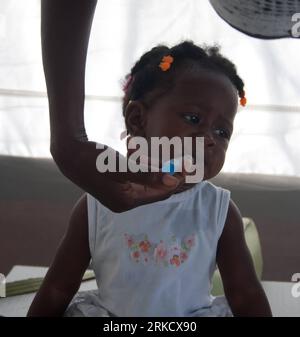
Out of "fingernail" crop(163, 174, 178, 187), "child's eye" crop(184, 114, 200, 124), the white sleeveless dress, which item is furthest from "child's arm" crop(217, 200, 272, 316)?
"fingernail" crop(163, 174, 178, 187)

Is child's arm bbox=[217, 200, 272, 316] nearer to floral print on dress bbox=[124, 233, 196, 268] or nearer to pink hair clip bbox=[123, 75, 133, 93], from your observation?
floral print on dress bbox=[124, 233, 196, 268]

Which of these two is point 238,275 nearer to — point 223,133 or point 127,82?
point 223,133

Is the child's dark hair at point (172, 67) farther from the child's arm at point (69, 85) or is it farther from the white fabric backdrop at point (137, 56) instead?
the white fabric backdrop at point (137, 56)

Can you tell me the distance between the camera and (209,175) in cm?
62

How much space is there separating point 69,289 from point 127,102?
0.25m

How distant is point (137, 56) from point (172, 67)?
924 mm

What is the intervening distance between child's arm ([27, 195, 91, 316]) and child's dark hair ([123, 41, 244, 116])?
0.57 ft

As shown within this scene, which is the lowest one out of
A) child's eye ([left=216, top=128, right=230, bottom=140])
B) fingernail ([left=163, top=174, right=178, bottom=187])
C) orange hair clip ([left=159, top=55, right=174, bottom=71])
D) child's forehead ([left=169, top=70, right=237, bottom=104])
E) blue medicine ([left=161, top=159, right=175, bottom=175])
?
fingernail ([left=163, top=174, right=178, bottom=187])

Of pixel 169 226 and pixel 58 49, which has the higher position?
pixel 58 49

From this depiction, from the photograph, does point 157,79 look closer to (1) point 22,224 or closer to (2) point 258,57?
(2) point 258,57

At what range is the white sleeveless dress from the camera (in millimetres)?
630
